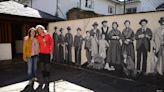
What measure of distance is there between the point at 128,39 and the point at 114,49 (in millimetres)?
861

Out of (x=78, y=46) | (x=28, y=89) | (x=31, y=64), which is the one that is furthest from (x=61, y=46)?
(x=28, y=89)

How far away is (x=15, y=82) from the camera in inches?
307

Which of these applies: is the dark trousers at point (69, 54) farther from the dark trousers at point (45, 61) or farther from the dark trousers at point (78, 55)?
the dark trousers at point (45, 61)

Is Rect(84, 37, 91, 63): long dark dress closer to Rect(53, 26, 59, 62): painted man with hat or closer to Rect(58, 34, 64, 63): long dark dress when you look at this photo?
Rect(58, 34, 64, 63): long dark dress

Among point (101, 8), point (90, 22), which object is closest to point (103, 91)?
point (90, 22)

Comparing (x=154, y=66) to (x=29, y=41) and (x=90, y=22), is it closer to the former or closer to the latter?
(x=90, y=22)

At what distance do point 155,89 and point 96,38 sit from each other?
365cm

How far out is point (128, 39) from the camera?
7969mm

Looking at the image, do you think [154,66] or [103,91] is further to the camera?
[154,66]

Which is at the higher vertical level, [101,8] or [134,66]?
[101,8]

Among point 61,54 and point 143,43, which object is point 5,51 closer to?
point 61,54

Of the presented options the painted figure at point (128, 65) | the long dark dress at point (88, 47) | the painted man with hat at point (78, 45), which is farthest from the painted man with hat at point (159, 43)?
the painted man with hat at point (78, 45)

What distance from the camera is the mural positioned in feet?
23.6

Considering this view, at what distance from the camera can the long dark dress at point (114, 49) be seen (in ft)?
27.5
